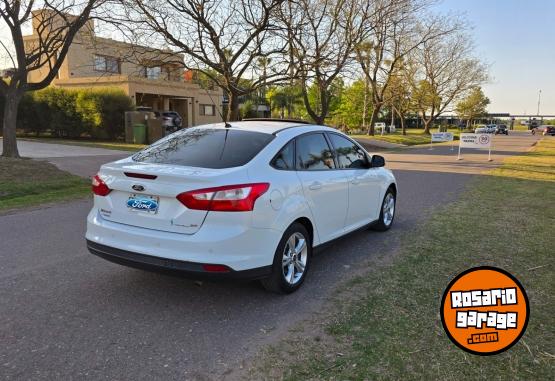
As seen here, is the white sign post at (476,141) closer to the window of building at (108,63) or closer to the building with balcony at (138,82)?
the window of building at (108,63)

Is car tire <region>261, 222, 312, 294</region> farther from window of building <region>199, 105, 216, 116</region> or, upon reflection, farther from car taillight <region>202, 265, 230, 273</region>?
window of building <region>199, 105, 216, 116</region>

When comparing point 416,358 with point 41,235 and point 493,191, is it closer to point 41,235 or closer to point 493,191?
point 41,235

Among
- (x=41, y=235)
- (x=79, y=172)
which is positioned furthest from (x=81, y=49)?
(x=41, y=235)

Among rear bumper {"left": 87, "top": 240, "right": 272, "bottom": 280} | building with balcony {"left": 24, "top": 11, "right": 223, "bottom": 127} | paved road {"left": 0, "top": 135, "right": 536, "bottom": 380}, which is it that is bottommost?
paved road {"left": 0, "top": 135, "right": 536, "bottom": 380}

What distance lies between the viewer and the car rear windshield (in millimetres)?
4121

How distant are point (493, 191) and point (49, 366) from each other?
34.2 ft

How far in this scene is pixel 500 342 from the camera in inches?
97.5

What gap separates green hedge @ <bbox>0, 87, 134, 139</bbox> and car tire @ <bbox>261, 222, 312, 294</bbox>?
25.4m

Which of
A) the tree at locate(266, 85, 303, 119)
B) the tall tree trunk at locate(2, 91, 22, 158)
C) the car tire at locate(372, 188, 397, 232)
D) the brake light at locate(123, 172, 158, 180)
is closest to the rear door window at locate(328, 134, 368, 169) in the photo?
the car tire at locate(372, 188, 397, 232)

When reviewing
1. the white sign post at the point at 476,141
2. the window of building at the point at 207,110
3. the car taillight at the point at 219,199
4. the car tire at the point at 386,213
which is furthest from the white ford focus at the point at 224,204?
the window of building at the point at 207,110

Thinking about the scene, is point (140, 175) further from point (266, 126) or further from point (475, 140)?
point (475, 140)

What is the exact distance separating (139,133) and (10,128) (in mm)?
11841

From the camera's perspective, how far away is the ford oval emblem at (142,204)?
384cm

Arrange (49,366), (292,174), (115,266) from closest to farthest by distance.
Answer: (49,366) → (292,174) → (115,266)
